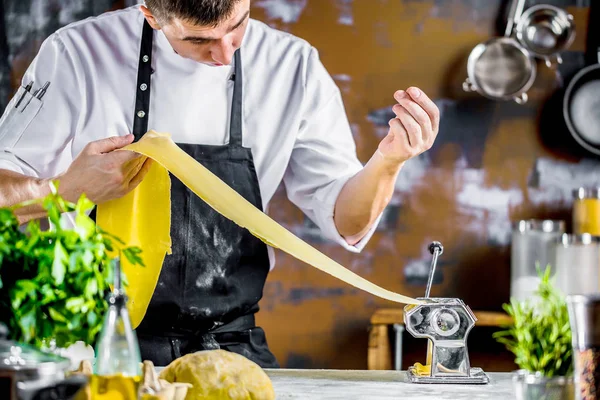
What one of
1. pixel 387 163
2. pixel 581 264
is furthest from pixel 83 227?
pixel 581 264

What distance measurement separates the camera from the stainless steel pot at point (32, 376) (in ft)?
3.19

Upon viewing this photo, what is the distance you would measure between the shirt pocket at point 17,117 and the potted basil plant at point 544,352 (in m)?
1.54

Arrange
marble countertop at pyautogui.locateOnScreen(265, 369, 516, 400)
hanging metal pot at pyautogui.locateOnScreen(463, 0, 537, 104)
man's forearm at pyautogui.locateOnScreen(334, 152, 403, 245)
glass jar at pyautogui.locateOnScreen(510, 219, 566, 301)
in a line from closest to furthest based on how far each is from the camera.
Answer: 1. marble countertop at pyautogui.locateOnScreen(265, 369, 516, 400)
2. man's forearm at pyautogui.locateOnScreen(334, 152, 403, 245)
3. glass jar at pyautogui.locateOnScreen(510, 219, 566, 301)
4. hanging metal pot at pyautogui.locateOnScreen(463, 0, 537, 104)

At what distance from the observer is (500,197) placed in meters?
3.89

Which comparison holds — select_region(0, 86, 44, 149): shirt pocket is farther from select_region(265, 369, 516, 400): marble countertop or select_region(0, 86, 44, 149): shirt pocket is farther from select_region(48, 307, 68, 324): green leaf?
select_region(48, 307, 68, 324): green leaf

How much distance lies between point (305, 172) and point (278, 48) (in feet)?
1.34

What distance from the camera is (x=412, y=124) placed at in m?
2.04

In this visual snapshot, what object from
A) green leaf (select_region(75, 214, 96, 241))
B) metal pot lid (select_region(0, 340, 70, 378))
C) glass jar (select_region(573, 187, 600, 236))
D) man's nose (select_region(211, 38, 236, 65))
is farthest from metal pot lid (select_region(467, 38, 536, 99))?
metal pot lid (select_region(0, 340, 70, 378))

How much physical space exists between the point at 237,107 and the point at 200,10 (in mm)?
541

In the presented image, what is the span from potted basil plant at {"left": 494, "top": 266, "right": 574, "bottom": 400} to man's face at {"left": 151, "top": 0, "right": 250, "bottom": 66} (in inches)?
43.0

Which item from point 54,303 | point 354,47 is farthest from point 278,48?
point 54,303

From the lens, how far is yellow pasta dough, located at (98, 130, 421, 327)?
5.40ft

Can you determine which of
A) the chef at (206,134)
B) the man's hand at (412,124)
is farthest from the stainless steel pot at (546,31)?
the man's hand at (412,124)

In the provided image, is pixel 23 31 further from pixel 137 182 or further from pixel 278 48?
pixel 137 182
